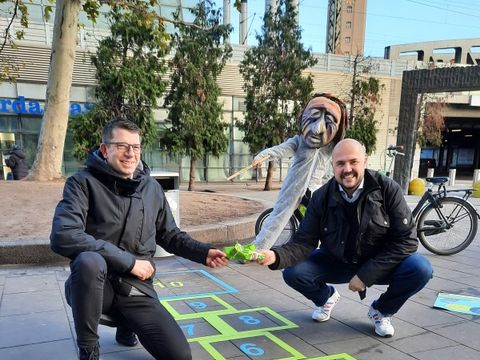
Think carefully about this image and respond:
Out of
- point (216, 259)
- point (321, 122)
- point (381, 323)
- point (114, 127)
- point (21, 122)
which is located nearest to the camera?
point (114, 127)

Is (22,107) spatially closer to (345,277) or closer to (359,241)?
(345,277)

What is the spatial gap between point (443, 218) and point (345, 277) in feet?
9.18

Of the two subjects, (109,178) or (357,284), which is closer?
(109,178)

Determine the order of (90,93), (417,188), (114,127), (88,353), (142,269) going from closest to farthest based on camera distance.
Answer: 1. (88,353)
2. (142,269)
3. (114,127)
4. (417,188)
5. (90,93)

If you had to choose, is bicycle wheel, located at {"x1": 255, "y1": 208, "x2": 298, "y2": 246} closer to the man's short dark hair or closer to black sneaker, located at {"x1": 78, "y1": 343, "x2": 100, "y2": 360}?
the man's short dark hair

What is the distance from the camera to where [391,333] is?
3.05 metres

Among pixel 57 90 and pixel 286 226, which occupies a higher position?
pixel 57 90

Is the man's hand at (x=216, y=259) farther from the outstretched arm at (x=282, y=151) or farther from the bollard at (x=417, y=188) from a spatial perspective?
the bollard at (x=417, y=188)

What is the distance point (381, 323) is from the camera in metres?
3.08

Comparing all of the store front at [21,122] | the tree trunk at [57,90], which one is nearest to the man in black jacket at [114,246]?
the tree trunk at [57,90]

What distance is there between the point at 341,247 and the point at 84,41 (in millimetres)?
17507

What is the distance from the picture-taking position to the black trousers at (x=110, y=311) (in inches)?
88.9

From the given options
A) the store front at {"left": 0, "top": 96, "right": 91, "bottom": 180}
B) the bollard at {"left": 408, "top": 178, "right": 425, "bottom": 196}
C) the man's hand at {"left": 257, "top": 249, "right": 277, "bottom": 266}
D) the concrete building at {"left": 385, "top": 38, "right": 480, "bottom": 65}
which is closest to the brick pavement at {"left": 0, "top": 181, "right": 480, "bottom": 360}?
the man's hand at {"left": 257, "top": 249, "right": 277, "bottom": 266}

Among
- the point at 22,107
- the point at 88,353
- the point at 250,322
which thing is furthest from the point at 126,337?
the point at 22,107
